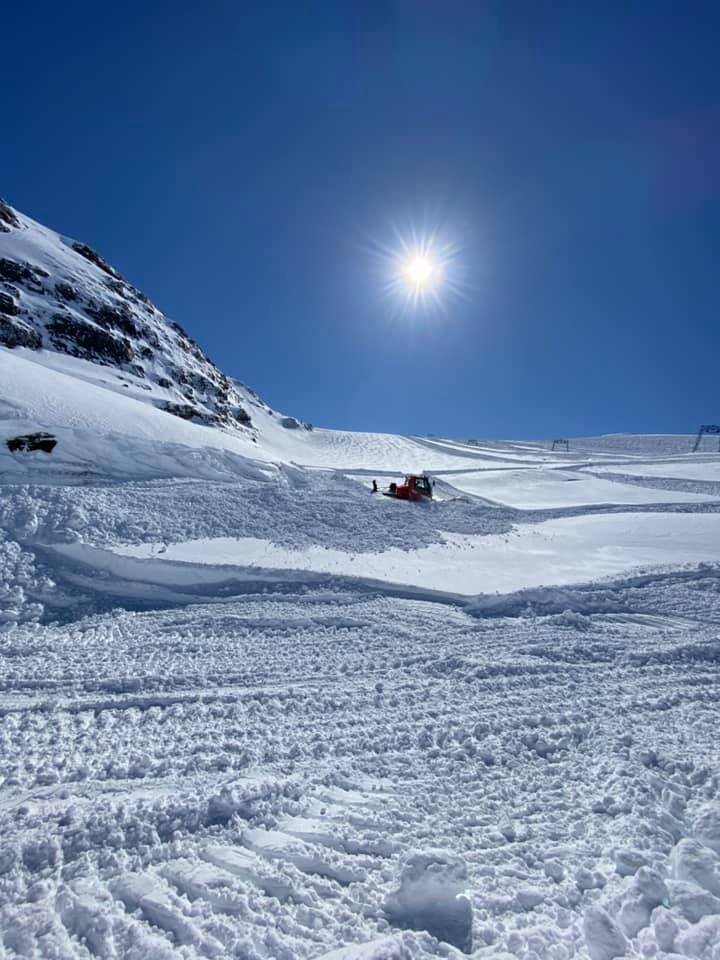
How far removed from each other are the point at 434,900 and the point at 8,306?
4427cm

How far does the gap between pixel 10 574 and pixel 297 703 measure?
171 inches

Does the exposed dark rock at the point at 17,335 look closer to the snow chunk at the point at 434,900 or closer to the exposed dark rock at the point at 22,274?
the exposed dark rock at the point at 22,274

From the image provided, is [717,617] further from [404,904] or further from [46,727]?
[46,727]

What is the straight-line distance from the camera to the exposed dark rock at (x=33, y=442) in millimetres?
9530

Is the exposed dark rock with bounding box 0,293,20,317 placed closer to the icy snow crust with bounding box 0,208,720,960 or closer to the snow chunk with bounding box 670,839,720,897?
the icy snow crust with bounding box 0,208,720,960

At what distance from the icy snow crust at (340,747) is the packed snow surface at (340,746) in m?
0.02

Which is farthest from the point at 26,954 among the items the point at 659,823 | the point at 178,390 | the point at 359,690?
the point at 178,390

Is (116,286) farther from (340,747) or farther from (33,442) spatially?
(340,747)

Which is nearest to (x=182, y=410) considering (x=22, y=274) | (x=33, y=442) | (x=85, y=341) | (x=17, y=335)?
(x=85, y=341)

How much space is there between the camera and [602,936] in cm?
195

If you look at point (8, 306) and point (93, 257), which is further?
point (93, 257)

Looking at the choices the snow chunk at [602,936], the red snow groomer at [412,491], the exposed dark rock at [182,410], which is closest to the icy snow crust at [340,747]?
the snow chunk at [602,936]

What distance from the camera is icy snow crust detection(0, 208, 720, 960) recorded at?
1.99 metres

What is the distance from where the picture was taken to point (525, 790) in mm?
2713
